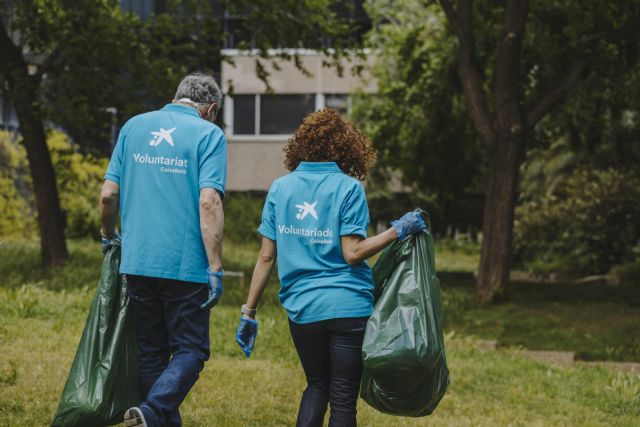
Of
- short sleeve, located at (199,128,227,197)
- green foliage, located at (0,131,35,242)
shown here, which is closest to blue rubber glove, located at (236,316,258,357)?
short sleeve, located at (199,128,227,197)

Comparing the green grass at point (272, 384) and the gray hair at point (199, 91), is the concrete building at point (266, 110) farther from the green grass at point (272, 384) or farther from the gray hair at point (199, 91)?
the gray hair at point (199, 91)

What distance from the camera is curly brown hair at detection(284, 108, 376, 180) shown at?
4.95m

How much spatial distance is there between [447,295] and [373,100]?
1406cm

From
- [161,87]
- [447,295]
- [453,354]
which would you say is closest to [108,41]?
[161,87]

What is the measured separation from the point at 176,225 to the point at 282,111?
28.5 meters

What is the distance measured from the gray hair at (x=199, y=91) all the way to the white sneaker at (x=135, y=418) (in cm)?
154

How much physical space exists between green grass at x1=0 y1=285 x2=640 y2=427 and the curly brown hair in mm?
2187

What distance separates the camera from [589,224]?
22969 millimetres

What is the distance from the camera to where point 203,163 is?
16.1 ft

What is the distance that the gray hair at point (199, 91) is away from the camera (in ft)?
16.7

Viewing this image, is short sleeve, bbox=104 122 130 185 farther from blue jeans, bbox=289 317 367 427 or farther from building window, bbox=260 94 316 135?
building window, bbox=260 94 316 135

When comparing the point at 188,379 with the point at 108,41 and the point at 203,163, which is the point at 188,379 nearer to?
the point at 203,163

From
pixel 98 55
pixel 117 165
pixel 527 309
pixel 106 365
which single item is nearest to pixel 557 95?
pixel 527 309

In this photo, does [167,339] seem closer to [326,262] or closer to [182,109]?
[326,262]
